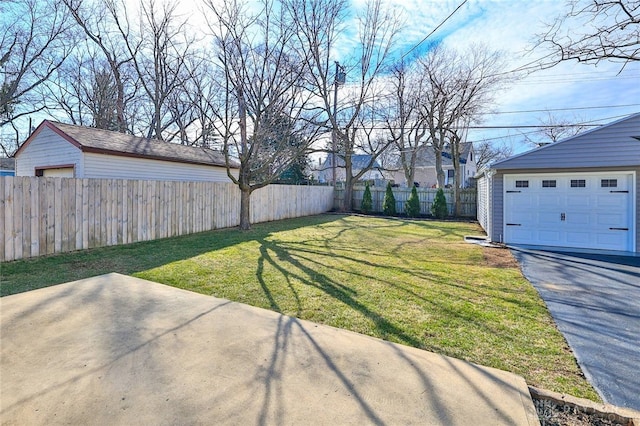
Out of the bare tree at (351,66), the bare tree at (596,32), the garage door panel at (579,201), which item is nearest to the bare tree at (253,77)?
the bare tree at (351,66)

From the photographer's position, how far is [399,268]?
5.92m

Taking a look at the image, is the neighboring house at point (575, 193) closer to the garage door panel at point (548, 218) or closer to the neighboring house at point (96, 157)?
the garage door panel at point (548, 218)

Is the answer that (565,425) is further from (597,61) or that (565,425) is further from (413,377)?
(597,61)

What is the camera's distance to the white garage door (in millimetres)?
7941

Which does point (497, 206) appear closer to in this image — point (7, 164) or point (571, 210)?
point (571, 210)

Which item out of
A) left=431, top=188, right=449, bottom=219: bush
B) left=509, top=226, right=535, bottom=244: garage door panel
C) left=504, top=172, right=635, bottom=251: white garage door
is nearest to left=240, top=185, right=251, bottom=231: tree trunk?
left=504, top=172, right=635, bottom=251: white garage door

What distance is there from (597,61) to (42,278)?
11.7 metres

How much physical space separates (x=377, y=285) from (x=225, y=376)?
291 cm

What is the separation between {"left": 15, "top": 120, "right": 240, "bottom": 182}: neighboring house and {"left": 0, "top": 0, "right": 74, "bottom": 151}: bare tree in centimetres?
717

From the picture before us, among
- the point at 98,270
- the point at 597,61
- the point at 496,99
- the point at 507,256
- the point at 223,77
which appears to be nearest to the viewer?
the point at 98,270

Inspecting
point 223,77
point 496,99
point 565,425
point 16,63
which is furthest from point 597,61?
point 16,63

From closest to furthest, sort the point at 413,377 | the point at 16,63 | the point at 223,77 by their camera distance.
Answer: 1. the point at 413,377
2. the point at 223,77
3. the point at 16,63

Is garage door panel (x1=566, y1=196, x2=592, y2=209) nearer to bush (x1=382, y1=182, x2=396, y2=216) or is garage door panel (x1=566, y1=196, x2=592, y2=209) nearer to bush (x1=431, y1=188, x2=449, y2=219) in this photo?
bush (x1=431, y1=188, x2=449, y2=219)

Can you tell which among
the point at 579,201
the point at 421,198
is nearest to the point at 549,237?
the point at 579,201
